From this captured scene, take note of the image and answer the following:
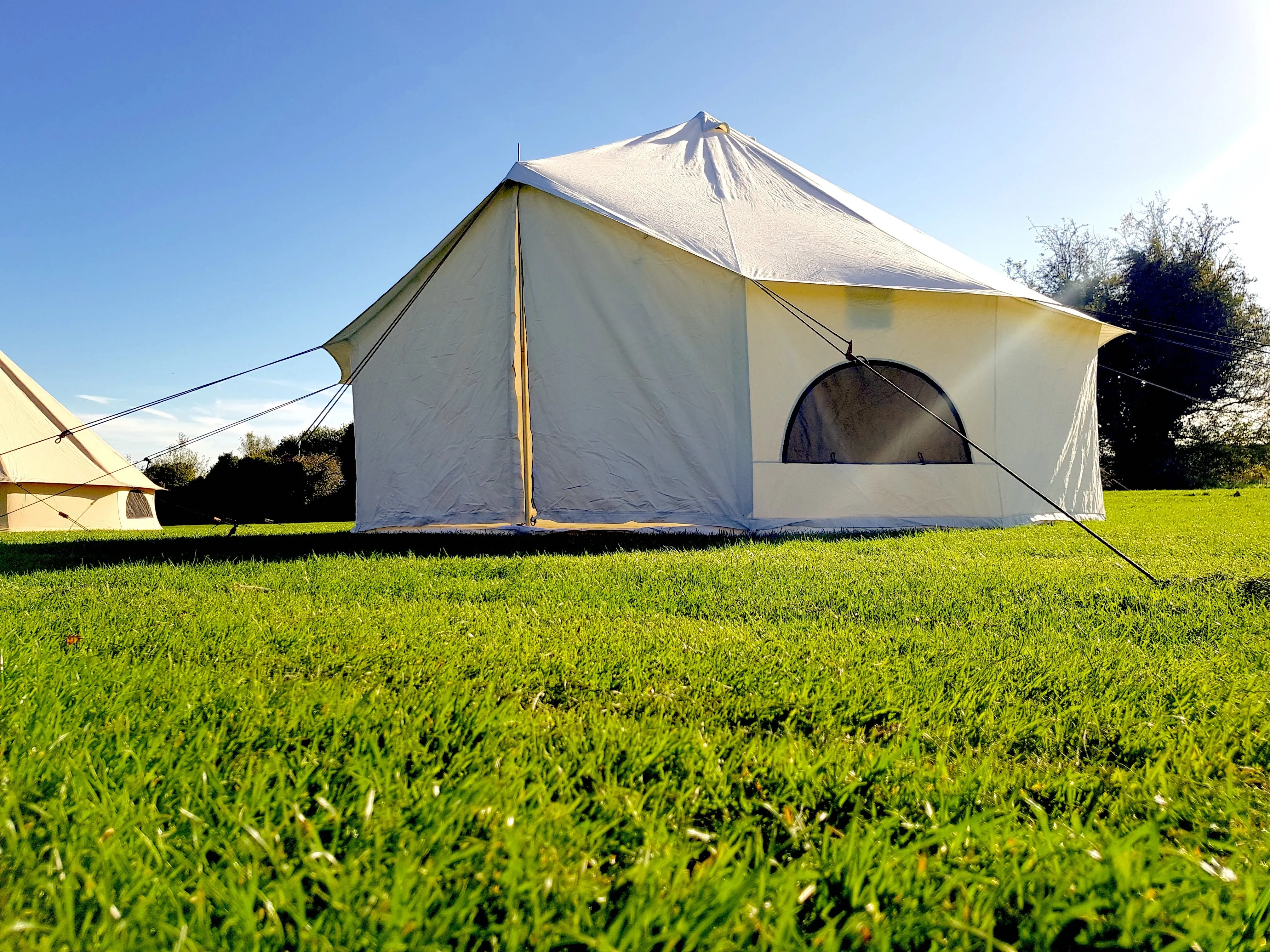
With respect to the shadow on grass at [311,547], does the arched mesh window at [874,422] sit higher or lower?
higher

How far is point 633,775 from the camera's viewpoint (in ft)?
3.70

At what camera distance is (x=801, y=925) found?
0.80 metres

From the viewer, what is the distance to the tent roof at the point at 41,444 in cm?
1015

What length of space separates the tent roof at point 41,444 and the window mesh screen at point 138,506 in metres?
0.89

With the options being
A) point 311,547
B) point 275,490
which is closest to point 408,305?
point 311,547

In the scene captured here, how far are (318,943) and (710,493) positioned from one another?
4.82 m

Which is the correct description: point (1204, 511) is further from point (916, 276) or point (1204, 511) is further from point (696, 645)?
point (696, 645)

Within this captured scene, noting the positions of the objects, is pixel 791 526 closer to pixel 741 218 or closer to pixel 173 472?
pixel 741 218

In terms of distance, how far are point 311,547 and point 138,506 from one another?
1027 centimetres

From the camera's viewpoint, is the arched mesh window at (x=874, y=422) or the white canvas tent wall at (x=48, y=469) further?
the white canvas tent wall at (x=48, y=469)

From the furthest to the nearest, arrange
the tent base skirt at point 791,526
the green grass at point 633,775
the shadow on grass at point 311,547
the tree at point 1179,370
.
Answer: the tree at point 1179,370, the tent base skirt at point 791,526, the shadow on grass at point 311,547, the green grass at point 633,775

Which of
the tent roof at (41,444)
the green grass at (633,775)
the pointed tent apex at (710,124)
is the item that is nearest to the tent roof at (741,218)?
the pointed tent apex at (710,124)

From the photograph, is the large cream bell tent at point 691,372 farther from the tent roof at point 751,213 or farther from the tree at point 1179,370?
the tree at point 1179,370

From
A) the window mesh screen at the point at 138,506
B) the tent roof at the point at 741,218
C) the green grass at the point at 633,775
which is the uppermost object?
the tent roof at the point at 741,218
